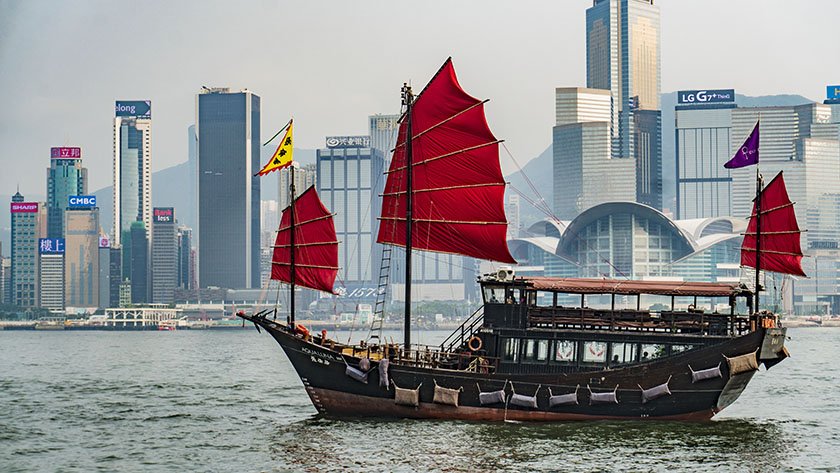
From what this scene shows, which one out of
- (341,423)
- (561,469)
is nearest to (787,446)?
(561,469)

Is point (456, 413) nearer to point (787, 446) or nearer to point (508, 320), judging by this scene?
point (508, 320)

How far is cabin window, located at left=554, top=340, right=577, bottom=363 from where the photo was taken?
41094 mm

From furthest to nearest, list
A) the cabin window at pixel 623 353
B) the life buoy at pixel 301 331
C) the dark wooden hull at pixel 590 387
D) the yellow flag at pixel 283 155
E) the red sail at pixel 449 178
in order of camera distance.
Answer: the yellow flag at pixel 283 155
the red sail at pixel 449 178
the life buoy at pixel 301 331
the cabin window at pixel 623 353
the dark wooden hull at pixel 590 387

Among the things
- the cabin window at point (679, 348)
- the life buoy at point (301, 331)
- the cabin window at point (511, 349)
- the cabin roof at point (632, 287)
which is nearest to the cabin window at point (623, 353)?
the cabin window at point (679, 348)

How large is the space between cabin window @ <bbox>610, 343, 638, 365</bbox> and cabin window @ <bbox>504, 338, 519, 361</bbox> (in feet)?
10.4

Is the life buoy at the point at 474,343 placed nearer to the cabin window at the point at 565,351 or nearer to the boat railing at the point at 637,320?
the boat railing at the point at 637,320

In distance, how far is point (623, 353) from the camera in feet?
134

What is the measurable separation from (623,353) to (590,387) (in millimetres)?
1716

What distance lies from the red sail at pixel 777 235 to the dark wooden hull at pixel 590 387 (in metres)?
5.88

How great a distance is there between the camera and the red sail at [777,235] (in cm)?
4600

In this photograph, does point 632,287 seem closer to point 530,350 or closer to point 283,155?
point 530,350

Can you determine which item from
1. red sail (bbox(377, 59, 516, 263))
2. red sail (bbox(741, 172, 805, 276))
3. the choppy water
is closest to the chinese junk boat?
red sail (bbox(377, 59, 516, 263))

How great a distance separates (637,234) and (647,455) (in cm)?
16523

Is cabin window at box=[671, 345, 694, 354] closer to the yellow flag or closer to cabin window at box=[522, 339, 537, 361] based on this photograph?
cabin window at box=[522, 339, 537, 361]
